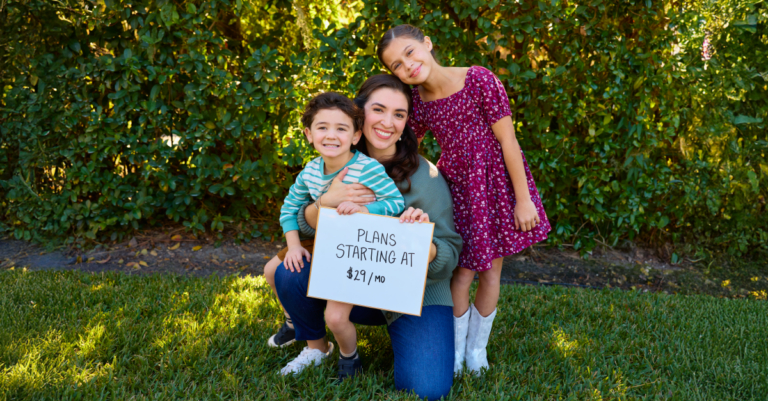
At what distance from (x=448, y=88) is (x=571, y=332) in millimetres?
1451

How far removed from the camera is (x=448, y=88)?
2176mm

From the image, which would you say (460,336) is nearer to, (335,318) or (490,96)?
(335,318)

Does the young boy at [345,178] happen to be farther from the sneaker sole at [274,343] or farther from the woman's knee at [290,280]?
→ the sneaker sole at [274,343]

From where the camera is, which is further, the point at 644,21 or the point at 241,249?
the point at 241,249

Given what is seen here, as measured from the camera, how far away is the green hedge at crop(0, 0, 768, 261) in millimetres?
3438

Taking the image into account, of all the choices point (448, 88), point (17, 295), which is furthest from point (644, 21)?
point (17, 295)

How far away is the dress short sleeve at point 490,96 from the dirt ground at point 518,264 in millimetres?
1779

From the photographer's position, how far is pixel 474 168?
85.8 inches

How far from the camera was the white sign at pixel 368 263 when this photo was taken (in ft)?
6.49

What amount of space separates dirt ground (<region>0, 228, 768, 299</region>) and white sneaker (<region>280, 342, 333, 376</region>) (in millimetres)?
1421

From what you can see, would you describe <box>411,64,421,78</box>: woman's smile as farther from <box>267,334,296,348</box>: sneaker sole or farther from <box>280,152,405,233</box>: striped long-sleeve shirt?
<box>267,334,296,348</box>: sneaker sole

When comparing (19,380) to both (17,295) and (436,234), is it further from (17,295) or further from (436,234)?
(436,234)

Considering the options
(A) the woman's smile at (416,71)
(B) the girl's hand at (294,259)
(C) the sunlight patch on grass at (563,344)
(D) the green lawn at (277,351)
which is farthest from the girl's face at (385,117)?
(C) the sunlight patch on grass at (563,344)

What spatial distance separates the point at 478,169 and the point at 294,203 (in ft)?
2.76
